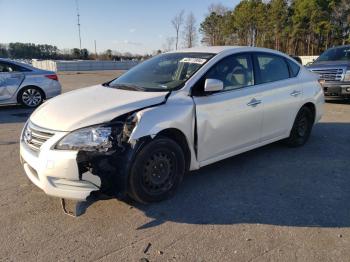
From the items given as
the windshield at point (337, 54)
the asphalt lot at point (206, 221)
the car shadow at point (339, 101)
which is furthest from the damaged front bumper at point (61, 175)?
the windshield at point (337, 54)

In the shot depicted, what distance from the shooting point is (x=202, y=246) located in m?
3.05

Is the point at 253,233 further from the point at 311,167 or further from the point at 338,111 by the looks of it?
the point at 338,111

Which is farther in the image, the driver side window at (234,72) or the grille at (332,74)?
the grille at (332,74)

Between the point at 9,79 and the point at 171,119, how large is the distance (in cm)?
760

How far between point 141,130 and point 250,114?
176 centimetres

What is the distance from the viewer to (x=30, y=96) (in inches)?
406

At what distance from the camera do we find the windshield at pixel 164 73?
4234 mm

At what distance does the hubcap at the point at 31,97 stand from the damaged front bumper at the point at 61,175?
747cm

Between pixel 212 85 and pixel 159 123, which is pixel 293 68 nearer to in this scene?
pixel 212 85

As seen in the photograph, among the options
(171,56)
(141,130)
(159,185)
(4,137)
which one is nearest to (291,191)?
(159,185)

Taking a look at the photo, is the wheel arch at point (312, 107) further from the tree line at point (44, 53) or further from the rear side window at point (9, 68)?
the tree line at point (44, 53)

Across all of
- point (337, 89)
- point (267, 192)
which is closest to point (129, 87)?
point (267, 192)

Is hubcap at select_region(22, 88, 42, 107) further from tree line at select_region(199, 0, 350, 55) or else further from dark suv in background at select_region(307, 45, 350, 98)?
tree line at select_region(199, 0, 350, 55)

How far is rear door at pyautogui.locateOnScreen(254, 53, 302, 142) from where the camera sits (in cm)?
499
